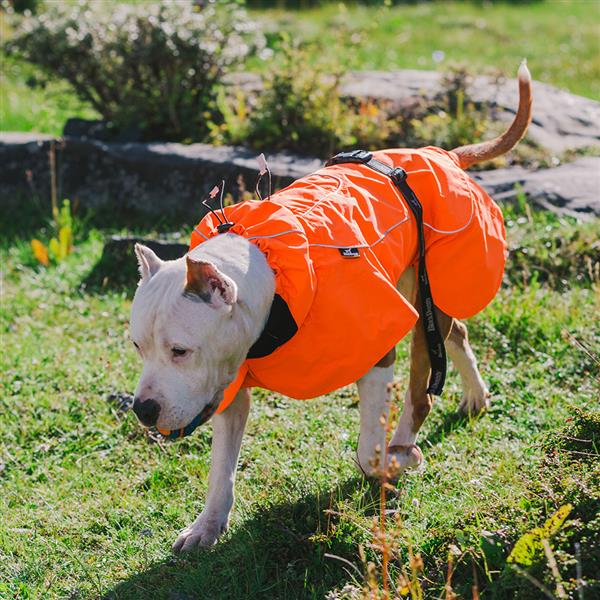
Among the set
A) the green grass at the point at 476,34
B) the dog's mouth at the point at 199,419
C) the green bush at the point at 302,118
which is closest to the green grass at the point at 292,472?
the dog's mouth at the point at 199,419

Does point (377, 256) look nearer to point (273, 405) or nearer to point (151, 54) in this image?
point (273, 405)

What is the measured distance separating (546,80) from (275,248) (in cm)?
927

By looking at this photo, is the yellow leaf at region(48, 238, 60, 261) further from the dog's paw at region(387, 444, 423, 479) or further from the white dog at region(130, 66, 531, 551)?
the dog's paw at region(387, 444, 423, 479)

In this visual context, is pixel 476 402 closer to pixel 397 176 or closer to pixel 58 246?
pixel 397 176

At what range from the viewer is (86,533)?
4.04m

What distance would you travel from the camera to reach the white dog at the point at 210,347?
3172 mm

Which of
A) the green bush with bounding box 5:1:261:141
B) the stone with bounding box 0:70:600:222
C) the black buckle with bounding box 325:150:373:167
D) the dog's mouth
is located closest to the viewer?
the dog's mouth

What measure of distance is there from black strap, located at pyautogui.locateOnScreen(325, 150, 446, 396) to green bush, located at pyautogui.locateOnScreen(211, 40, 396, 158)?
10.6 feet

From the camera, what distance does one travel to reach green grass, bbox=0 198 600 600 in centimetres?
349

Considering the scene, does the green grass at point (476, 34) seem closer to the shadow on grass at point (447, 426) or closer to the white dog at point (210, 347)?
the shadow on grass at point (447, 426)

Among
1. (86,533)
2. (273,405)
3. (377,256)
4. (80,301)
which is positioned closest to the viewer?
(377,256)

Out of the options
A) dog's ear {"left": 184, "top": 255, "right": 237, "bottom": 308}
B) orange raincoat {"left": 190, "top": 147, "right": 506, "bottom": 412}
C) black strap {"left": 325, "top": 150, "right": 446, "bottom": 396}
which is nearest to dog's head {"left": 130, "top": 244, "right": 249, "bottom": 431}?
dog's ear {"left": 184, "top": 255, "right": 237, "bottom": 308}

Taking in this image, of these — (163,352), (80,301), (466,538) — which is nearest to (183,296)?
(163,352)

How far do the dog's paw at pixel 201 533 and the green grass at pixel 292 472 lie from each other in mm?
58
